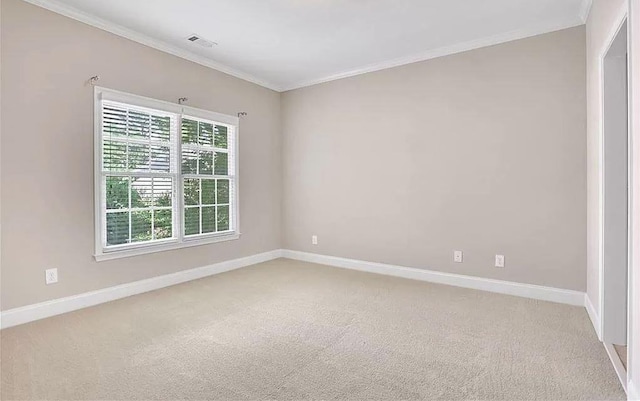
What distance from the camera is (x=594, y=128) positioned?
107 inches

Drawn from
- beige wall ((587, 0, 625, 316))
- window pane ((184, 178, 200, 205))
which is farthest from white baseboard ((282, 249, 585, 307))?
window pane ((184, 178, 200, 205))

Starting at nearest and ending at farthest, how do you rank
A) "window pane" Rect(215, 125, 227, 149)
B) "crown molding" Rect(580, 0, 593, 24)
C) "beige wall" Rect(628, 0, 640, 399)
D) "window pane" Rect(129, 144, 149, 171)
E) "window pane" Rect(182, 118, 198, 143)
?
1. "beige wall" Rect(628, 0, 640, 399)
2. "crown molding" Rect(580, 0, 593, 24)
3. "window pane" Rect(129, 144, 149, 171)
4. "window pane" Rect(182, 118, 198, 143)
5. "window pane" Rect(215, 125, 227, 149)

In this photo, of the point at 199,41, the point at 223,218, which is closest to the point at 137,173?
the point at 223,218

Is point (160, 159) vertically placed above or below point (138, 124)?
below

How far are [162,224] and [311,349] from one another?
7.92 ft

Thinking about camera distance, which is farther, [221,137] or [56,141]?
[221,137]

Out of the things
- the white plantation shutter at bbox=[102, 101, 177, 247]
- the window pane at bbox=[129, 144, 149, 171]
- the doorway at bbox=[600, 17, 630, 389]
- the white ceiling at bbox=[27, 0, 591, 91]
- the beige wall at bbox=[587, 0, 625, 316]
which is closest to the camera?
the doorway at bbox=[600, 17, 630, 389]

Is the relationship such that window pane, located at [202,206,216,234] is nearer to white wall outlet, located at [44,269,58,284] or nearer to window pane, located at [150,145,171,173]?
window pane, located at [150,145,171,173]

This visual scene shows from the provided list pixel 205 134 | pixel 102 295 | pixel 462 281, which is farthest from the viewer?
pixel 205 134

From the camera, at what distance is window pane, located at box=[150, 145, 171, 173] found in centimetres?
367

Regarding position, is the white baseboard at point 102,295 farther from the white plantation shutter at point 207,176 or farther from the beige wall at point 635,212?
the beige wall at point 635,212

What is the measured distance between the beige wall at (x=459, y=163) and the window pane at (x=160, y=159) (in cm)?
200

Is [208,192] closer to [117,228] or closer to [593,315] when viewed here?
[117,228]

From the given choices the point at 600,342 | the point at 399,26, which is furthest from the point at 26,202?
the point at 600,342
